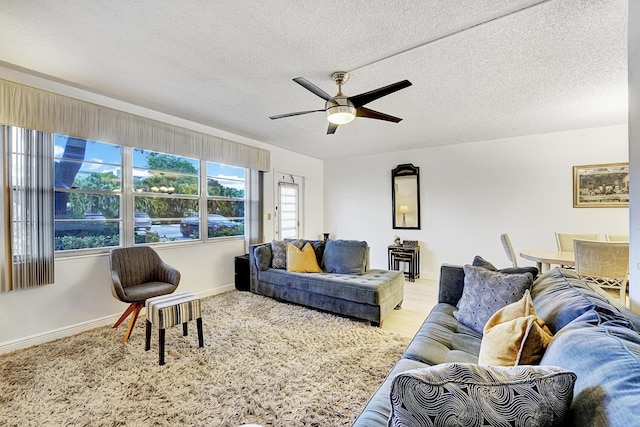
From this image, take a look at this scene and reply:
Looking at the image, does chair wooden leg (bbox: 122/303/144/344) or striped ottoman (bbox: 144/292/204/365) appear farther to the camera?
chair wooden leg (bbox: 122/303/144/344)

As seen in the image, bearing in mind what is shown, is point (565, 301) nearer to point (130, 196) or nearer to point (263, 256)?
point (263, 256)

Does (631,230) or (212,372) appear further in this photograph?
(212,372)

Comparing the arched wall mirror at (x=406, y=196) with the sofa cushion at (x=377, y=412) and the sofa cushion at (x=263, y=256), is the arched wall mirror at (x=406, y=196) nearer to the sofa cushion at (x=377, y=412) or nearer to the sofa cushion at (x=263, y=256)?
the sofa cushion at (x=263, y=256)

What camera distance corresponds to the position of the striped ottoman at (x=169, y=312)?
2.16 m

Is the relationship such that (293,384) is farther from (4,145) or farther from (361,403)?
(4,145)

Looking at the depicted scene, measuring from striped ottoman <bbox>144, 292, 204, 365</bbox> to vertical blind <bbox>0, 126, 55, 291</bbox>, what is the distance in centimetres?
120

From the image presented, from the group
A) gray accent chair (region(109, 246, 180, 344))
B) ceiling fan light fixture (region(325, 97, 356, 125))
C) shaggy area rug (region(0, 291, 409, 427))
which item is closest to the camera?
shaggy area rug (region(0, 291, 409, 427))

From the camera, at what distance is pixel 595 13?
5.65 ft

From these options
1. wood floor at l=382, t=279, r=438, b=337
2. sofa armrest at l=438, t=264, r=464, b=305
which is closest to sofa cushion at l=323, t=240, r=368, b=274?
wood floor at l=382, t=279, r=438, b=337

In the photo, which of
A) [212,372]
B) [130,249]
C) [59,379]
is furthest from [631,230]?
[130,249]

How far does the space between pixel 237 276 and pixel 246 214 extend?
1043mm

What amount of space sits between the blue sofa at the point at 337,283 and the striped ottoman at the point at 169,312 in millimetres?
1309

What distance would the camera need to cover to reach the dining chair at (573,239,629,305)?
257cm

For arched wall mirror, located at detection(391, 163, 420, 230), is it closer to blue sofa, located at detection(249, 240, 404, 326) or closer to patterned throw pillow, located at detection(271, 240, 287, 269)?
blue sofa, located at detection(249, 240, 404, 326)
